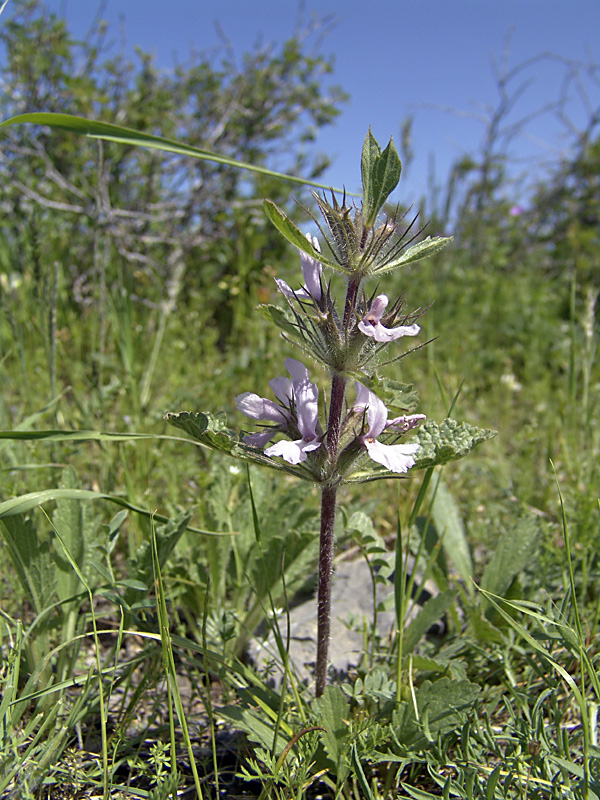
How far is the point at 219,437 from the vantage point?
1.27m

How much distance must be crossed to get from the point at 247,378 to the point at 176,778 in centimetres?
252

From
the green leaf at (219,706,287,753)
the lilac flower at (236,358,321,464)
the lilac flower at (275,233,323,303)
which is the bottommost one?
the green leaf at (219,706,287,753)

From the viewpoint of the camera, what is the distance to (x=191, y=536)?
2064 mm

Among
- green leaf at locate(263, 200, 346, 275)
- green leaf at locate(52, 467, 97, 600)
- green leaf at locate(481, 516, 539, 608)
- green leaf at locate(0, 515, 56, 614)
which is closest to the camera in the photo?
green leaf at locate(263, 200, 346, 275)

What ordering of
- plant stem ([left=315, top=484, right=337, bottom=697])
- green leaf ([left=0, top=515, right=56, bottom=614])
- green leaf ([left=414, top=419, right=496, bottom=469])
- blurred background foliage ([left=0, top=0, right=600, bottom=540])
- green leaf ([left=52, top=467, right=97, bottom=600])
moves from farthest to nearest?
blurred background foliage ([left=0, top=0, right=600, bottom=540])
green leaf ([left=52, top=467, right=97, bottom=600])
green leaf ([left=0, top=515, right=56, bottom=614])
plant stem ([left=315, top=484, right=337, bottom=697])
green leaf ([left=414, top=419, right=496, bottom=469])

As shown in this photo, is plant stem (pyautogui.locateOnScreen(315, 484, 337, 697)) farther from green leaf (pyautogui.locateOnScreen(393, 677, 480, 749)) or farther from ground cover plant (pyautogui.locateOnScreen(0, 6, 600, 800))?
green leaf (pyautogui.locateOnScreen(393, 677, 480, 749))

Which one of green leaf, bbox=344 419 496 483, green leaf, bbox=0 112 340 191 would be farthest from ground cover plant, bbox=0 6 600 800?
green leaf, bbox=0 112 340 191

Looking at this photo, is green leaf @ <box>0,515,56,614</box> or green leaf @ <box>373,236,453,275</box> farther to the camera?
green leaf @ <box>0,515,56,614</box>

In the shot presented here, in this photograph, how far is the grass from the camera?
1.30 m

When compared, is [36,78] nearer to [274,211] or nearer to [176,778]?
[274,211]

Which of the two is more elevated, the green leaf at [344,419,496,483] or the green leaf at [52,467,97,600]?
the green leaf at [344,419,496,483]

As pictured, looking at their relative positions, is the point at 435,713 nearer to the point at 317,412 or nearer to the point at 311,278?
the point at 317,412

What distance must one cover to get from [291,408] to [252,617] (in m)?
0.93

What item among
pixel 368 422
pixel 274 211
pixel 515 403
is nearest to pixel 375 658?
pixel 368 422
